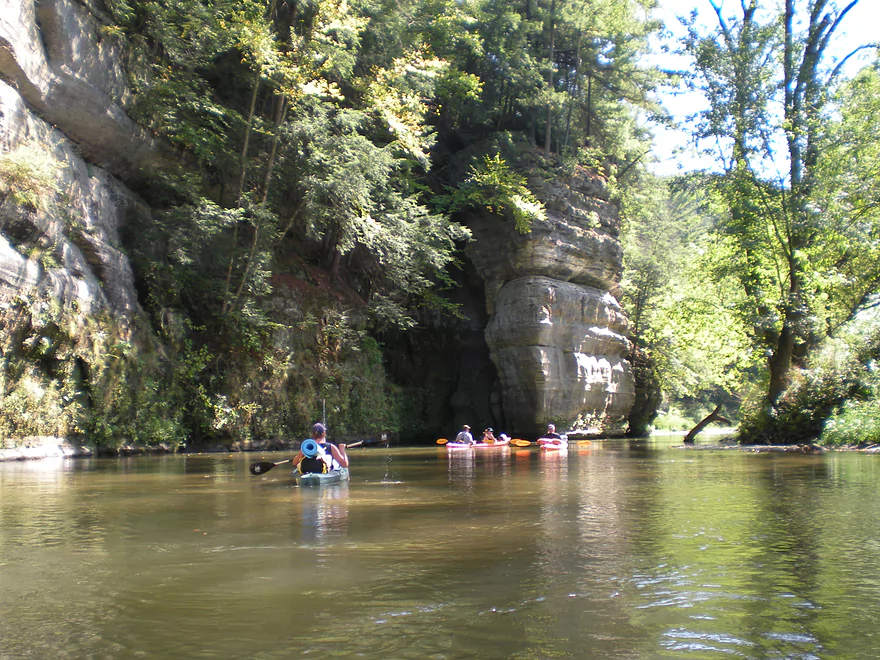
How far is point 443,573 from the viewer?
15.8 ft

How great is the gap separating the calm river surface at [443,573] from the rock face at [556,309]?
1871cm

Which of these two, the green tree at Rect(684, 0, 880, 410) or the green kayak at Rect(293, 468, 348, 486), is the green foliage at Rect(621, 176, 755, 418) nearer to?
the green tree at Rect(684, 0, 880, 410)

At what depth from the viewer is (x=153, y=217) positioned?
20.9 metres

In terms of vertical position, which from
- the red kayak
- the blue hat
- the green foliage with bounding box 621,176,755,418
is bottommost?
the red kayak

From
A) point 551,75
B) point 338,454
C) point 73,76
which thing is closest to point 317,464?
point 338,454

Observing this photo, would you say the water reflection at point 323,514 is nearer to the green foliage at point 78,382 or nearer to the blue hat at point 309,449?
the blue hat at point 309,449

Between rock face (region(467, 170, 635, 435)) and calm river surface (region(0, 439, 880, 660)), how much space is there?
18.7 metres

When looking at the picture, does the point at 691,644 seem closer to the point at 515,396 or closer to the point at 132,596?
the point at 132,596

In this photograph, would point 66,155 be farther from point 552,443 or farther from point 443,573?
point 443,573

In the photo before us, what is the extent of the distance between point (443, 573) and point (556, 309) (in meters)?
24.7

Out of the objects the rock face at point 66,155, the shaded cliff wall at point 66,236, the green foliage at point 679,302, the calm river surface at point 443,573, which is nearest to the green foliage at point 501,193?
the green foliage at point 679,302

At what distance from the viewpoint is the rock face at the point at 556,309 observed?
28453 mm

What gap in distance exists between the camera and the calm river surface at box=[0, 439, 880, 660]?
3439 mm

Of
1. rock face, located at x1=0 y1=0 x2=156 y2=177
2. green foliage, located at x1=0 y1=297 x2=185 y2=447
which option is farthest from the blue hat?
rock face, located at x1=0 y1=0 x2=156 y2=177
